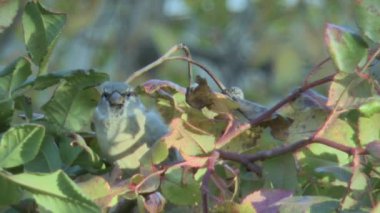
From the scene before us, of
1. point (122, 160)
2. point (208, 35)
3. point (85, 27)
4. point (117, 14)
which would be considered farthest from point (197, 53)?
point (122, 160)

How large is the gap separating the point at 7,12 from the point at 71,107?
12 centimetres

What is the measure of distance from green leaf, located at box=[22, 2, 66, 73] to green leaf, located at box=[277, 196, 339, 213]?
11.6 inches

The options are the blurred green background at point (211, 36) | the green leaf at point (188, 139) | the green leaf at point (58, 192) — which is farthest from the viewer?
the blurred green background at point (211, 36)

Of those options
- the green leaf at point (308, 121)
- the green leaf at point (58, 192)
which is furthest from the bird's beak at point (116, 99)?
the green leaf at point (58, 192)

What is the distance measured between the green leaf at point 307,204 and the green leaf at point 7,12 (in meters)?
0.33

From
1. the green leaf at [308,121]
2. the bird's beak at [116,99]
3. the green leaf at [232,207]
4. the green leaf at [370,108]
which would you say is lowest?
the bird's beak at [116,99]

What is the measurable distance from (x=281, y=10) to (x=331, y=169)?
4494mm

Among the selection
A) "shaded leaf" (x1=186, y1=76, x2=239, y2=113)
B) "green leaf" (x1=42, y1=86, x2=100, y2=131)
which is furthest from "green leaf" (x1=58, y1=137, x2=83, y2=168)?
"shaded leaf" (x1=186, y1=76, x2=239, y2=113)

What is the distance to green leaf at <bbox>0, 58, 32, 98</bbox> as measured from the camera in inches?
40.1

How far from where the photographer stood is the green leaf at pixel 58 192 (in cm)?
86

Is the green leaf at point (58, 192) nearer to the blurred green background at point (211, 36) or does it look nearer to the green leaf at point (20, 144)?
the green leaf at point (20, 144)

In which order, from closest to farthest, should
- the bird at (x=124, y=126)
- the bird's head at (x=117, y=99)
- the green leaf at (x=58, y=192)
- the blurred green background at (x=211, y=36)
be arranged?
the green leaf at (x=58, y=192) < the bird at (x=124, y=126) < the bird's head at (x=117, y=99) < the blurred green background at (x=211, y=36)

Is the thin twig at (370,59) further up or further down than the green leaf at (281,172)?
further up

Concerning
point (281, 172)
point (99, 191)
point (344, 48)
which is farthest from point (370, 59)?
point (99, 191)
